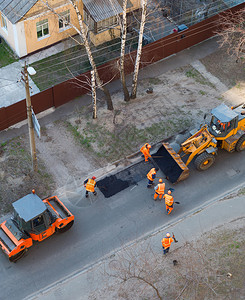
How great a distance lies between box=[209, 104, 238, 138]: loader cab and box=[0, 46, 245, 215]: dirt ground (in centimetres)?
299

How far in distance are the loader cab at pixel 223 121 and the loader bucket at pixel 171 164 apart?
238cm

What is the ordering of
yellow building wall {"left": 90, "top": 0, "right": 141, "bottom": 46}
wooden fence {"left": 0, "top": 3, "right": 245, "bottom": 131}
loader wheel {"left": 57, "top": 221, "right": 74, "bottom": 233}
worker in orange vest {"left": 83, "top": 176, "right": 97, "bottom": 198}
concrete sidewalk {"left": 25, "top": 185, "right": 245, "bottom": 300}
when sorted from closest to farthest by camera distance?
concrete sidewalk {"left": 25, "top": 185, "right": 245, "bottom": 300}
loader wheel {"left": 57, "top": 221, "right": 74, "bottom": 233}
worker in orange vest {"left": 83, "top": 176, "right": 97, "bottom": 198}
wooden fence {"left": 0, "top": 3, "right": 245, "bottom": 131}
yellow building wall {"left": 90, "top": 0, "right": 141, "bottom": 46}

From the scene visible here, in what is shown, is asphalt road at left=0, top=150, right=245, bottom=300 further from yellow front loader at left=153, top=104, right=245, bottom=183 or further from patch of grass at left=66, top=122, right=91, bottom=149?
patch of grass at left=66, top=122, right=91, bottom=149

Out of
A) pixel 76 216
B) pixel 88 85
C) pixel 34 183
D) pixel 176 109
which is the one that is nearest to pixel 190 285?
pixel 76 216

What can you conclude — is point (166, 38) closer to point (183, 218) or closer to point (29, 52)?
point (29, 52)

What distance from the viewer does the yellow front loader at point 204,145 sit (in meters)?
26.3

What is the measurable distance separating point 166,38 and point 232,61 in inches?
181

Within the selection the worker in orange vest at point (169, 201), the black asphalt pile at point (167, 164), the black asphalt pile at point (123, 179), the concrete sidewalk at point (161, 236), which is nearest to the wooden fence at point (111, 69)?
the black asphalt pile at point (123, 179)

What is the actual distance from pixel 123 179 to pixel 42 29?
38.6 feet

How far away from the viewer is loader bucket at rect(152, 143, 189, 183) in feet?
85.7

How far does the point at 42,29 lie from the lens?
32594 millimetres

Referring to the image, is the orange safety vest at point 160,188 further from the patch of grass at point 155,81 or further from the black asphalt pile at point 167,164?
the patch of grass at point 155,81

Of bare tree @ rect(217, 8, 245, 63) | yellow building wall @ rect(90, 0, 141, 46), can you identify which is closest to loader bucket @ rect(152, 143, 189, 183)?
bare tree @ rect(217, 8, 245, 63)

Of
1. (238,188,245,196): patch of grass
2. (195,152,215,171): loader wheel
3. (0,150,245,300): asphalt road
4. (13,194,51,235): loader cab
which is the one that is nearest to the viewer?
(13,194,51,235): loader cab
